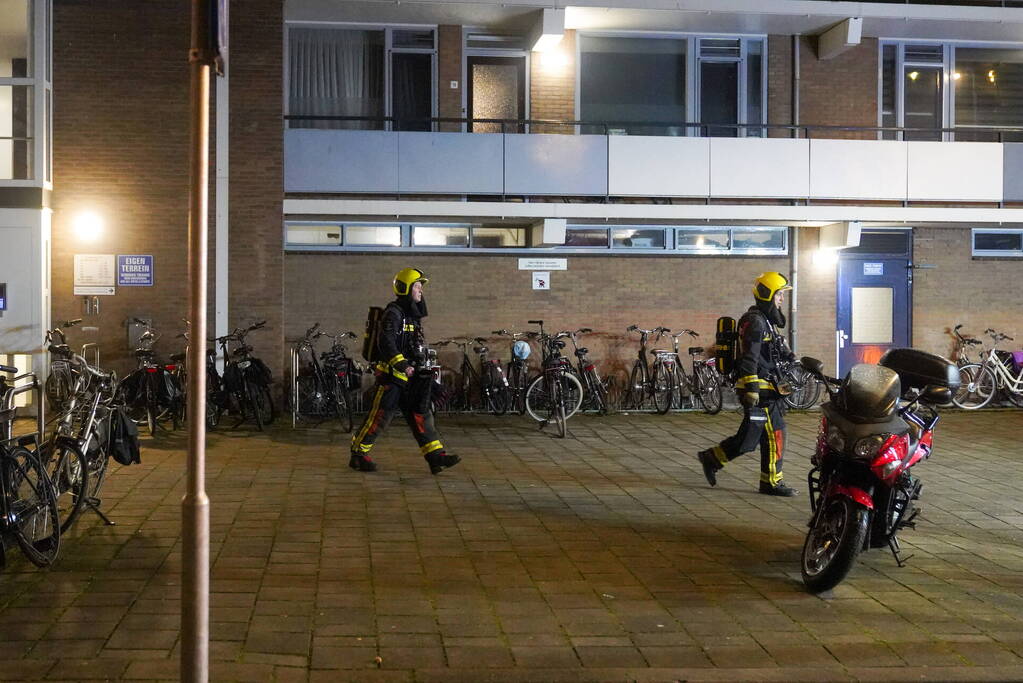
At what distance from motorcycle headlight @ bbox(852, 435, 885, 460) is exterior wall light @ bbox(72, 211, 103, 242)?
11.7m

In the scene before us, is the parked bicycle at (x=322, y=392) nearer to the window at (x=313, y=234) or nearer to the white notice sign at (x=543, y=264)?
the window at (x=313, y=234)

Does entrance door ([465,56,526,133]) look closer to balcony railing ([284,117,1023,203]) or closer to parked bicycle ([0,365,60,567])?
balcony railing ([284,117,1023,203])

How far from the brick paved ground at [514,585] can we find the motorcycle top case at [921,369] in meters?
1.19

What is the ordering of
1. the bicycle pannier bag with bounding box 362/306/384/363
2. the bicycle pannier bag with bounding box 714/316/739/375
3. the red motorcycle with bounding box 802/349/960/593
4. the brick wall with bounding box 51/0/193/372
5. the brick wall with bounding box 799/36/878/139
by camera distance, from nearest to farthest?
1. the red motorcycle with bounding box 802/349/960/593
2. the bicycle pannier bag with bounding box 714/316/739/375
3. the bicycle pannier bag with bounding box 362/306/384/363
4. the brick wall with bounding box 51/0/193/372
5. the brick wall with bounding box 799/36/878/139

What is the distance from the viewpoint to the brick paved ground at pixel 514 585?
5.16 metres

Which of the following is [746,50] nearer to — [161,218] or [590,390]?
[590,390]

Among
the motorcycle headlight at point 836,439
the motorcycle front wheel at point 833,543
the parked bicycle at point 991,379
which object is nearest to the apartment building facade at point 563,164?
the parked bicycle at point 991,379

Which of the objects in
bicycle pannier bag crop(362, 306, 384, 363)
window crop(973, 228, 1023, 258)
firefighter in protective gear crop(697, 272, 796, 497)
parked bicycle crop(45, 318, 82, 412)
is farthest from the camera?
window crop(973, 228, 1023, 258)

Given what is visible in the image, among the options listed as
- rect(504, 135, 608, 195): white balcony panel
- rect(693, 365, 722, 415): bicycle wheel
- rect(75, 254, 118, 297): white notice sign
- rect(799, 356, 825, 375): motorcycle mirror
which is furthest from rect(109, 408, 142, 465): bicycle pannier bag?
rect(693, 365, 722, 415): bicycle wheel

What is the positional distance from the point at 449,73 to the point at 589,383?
523 centimetres

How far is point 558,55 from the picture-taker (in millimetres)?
17031

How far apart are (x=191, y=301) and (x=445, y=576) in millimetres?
3104

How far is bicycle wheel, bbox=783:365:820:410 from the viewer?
54.0ft

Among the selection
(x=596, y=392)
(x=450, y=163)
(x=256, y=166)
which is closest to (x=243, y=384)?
(x=256, y=166)
